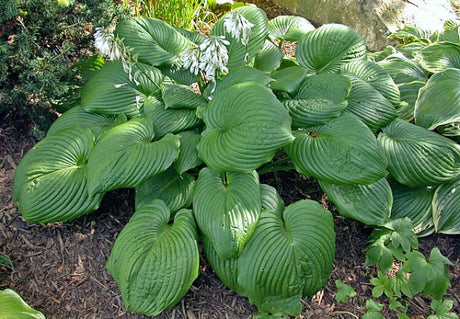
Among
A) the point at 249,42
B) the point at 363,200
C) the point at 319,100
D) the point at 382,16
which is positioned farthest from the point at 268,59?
the point at 382,16

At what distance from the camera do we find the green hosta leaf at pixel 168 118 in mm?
2928

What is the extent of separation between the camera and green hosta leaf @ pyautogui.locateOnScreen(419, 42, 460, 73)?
3.53 meters

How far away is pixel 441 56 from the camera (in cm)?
358

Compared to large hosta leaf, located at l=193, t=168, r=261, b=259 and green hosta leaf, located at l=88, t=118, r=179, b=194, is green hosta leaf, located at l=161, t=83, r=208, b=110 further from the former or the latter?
large hosta leaf, located at l=193, t=168, r=261, b=259

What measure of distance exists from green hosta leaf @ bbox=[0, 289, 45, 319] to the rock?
13.3 feet

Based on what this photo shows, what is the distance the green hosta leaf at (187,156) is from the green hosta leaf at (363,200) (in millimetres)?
786

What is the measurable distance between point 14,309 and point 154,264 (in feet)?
2.39

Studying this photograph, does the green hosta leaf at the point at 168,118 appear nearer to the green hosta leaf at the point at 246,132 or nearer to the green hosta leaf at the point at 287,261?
the green hosta leaf at the point at 246,132

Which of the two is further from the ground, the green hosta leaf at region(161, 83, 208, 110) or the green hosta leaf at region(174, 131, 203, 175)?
the green hosta leaf at region(161, 83, 208, 110)

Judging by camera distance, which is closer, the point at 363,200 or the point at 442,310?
the point at 442,310

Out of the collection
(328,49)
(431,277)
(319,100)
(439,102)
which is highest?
(328,49)

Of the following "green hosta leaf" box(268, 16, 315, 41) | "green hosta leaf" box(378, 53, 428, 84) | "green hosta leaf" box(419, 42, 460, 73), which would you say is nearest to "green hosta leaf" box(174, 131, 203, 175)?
"green hosta leaf" box(268, 16, 315, 41)

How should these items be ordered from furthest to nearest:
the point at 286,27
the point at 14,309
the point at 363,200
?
1. the point at 286,27
2. the point at 363,200
3. the point at 14,309

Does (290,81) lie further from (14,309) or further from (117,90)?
(14,309)
